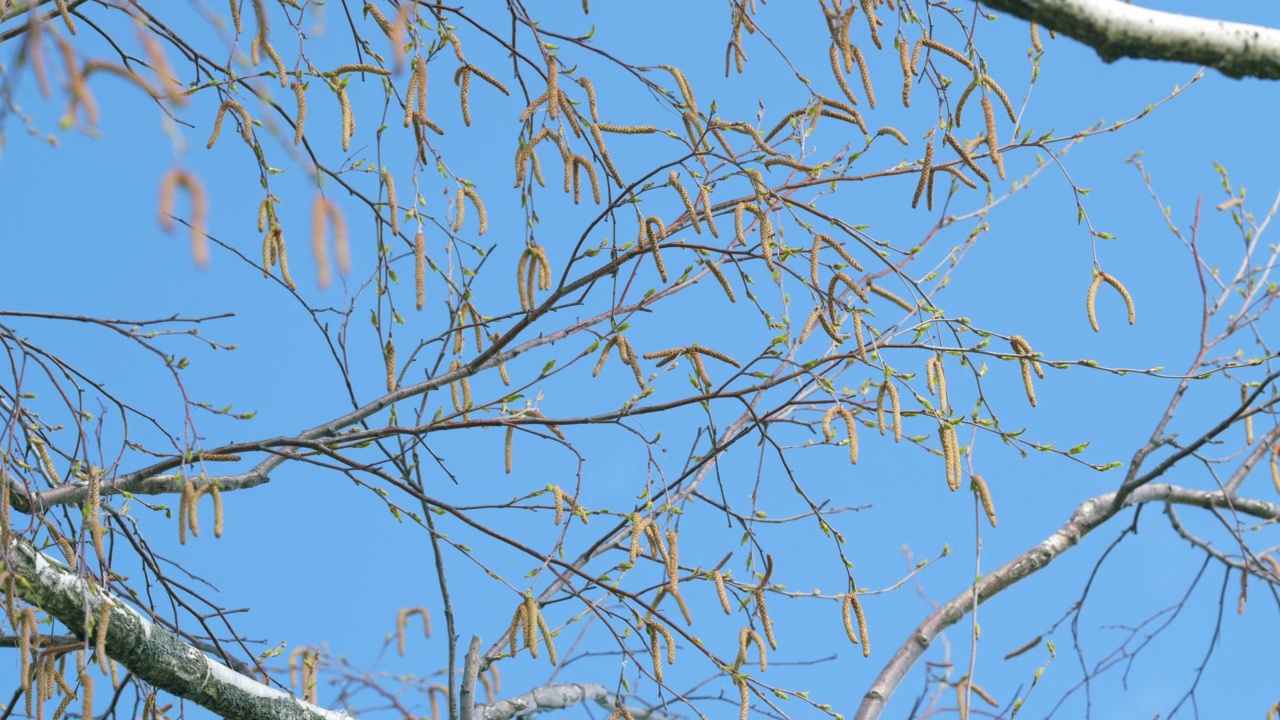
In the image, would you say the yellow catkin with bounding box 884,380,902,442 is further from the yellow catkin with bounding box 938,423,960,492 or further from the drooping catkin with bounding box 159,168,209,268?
the drooping catkin with bounding box 159,168,209,268

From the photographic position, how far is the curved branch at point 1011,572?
3.25m

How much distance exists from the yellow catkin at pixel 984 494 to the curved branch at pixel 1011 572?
100 centimetres

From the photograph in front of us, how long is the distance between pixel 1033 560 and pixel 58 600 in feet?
8.04

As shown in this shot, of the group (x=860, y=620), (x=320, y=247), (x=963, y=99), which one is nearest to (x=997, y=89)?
(x=963, y=99)

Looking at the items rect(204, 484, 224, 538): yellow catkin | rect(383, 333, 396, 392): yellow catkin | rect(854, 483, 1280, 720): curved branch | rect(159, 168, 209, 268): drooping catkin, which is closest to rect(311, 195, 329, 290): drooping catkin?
rect(159, 168, 209, 268): drooping catkin

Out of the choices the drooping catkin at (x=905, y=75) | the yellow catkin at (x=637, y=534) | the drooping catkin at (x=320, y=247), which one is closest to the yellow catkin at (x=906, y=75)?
the drooping catkin at (x=905, y=75)

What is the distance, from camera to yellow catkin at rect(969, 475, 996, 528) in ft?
7.70

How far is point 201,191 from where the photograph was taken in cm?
86

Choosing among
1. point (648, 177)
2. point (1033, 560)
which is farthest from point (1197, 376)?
point (648, 177)

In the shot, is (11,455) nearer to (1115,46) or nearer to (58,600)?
(58,600)

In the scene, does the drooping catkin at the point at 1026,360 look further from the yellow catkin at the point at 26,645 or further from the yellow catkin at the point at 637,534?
the yellow catkin at the point at 26,645

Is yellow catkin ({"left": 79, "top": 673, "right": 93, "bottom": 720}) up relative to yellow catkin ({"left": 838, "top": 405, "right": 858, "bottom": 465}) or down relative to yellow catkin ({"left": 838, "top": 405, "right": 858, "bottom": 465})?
down

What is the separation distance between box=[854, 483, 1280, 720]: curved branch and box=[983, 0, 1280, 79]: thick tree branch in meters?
1.72

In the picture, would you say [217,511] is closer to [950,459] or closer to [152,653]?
[152,653]
